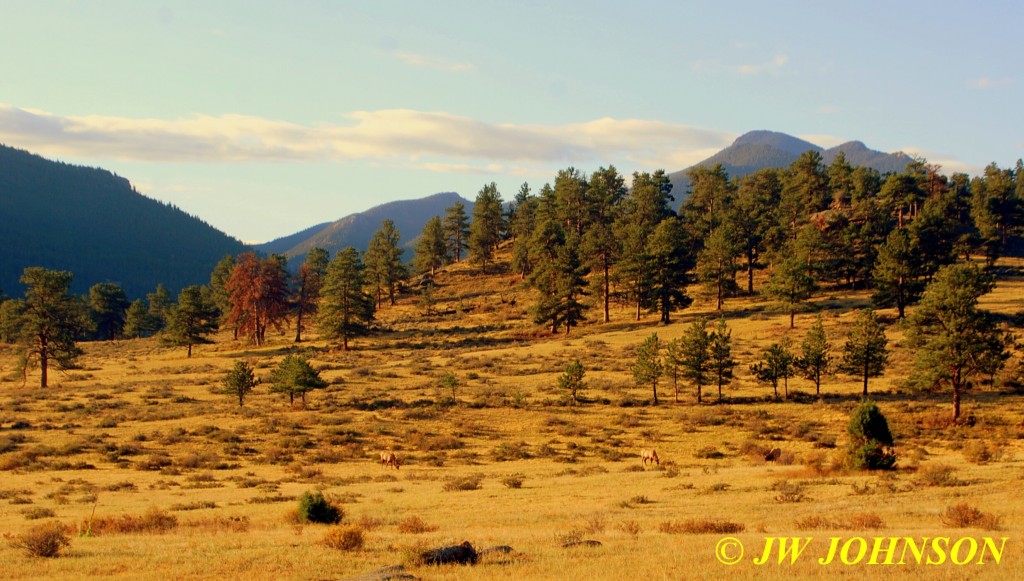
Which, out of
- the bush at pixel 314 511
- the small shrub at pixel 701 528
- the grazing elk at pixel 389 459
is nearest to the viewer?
the small shrub at pixel 701 528

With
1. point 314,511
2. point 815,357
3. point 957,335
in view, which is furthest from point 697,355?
point 314,511

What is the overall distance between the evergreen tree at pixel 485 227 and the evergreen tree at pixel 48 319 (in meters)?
66.3

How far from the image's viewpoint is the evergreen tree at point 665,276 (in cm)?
8044

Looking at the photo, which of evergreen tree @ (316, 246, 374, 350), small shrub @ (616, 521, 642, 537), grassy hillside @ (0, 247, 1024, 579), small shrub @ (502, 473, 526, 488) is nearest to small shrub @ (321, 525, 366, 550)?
grassy hillside @ (0, 247, 1024, 579)

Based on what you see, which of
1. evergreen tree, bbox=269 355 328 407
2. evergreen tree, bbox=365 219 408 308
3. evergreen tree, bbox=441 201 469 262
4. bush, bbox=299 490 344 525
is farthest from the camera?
evergreen tree, bbox=441 201 469 262

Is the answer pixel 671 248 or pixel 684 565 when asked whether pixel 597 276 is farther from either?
pixel 684 565

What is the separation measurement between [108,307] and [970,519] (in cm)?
13838

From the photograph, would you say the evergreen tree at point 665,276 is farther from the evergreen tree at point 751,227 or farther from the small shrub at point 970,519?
the small shrub at point 970,519

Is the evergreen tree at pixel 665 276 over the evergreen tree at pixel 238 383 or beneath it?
over

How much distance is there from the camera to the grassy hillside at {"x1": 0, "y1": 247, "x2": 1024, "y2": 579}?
50.3 feet

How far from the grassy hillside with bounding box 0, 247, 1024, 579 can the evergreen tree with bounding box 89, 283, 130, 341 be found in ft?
182

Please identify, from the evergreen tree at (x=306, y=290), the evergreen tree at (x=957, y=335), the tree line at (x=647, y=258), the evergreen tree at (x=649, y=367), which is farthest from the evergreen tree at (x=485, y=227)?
the evergreen tree at (x=957, y=335)

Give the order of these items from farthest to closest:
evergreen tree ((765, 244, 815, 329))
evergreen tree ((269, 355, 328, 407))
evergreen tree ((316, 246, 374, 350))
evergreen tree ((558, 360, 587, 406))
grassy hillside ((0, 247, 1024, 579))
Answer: evergreen tree ((316, 246, 374, 350)) → evergreen tree ((765, 244, 815, 329)) → evergreen tree ((558, 360, 587, 406)) → evergreen tree ((269, 355, 328, 407)) → grassy hillside ((0, 247, 1024, 579))

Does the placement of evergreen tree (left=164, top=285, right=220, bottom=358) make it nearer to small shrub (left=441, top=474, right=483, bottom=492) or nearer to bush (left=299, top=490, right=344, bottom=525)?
small shrub (left=441, top=474, right=483, bottom=492)
